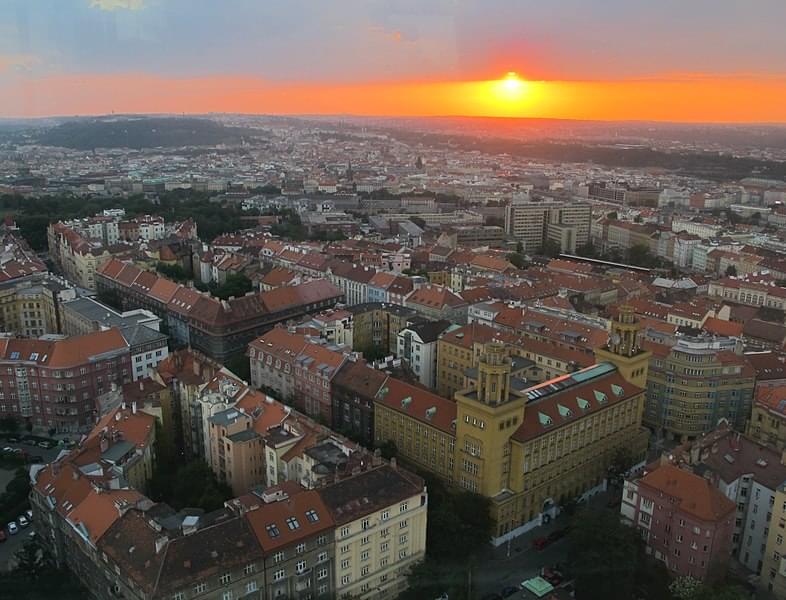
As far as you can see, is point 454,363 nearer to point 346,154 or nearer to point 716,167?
point 716,167

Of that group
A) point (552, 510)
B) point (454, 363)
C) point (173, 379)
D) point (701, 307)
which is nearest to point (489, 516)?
point (552, 510)

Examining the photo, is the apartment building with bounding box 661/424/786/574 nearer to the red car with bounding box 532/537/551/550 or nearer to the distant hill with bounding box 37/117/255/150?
the red car with bounding box 532/537/551/550

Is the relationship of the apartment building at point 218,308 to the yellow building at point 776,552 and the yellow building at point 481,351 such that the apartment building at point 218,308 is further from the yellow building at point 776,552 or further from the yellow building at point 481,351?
the yellow building at point 776,552

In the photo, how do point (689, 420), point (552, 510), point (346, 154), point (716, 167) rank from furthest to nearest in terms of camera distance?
1. point (346, 154)
2. point (716, 167)
3. point (689, 420)
4. point (552, 510)

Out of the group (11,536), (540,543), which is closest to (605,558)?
(540,543)

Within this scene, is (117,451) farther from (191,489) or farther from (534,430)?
(534,430)

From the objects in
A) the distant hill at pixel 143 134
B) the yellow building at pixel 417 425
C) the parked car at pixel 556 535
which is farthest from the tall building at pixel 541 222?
the distant hill at pixel 143 134
